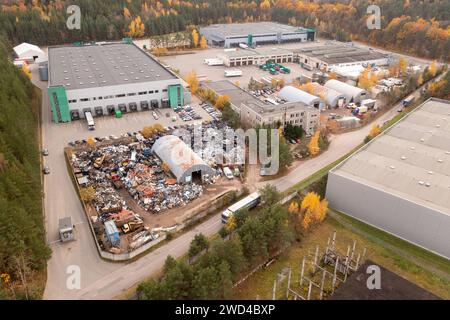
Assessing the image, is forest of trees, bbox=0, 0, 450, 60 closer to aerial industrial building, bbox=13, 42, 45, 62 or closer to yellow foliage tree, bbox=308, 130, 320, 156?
aerial industrial building, bbox=13, 42, 45, 62

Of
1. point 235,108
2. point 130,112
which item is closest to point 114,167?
point 130,112

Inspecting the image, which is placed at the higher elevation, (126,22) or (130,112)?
(126,22)

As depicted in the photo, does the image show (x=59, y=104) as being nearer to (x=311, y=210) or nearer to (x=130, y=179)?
(x=130, y=179)

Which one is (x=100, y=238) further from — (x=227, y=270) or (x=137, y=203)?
(x=227, y=270)

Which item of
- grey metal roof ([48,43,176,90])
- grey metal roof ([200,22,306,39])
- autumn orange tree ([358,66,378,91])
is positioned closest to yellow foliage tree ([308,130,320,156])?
grey metal roof ([48,43,176,90])

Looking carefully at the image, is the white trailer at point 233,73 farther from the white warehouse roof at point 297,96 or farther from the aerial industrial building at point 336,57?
the aerial industrial building at point 336,57

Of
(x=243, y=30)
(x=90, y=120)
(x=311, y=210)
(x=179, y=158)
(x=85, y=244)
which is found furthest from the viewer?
(x=243, y=30)

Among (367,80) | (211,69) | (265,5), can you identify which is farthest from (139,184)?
(265,5)
